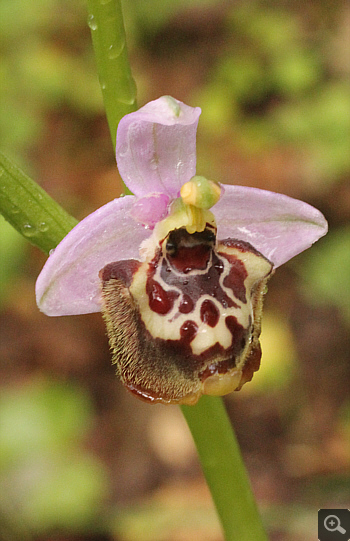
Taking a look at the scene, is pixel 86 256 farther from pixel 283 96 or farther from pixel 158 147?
pixel 283 96

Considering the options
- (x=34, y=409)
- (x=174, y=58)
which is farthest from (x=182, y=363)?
(x=174, y=58)

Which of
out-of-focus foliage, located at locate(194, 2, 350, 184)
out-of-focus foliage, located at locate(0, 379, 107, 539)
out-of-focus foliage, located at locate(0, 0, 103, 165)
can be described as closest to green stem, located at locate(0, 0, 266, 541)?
out-of-focus foliage, located at locate(0, 379, 107, 539)

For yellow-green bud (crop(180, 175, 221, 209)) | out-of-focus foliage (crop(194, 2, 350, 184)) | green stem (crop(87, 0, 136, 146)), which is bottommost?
out-of-focus foliage (crop(194, 2, 350, 184))

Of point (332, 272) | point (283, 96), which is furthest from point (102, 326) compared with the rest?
point (283, 96)

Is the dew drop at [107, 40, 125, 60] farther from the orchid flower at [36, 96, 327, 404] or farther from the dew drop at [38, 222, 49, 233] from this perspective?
the dew drop at [38, 222, 49, 233]

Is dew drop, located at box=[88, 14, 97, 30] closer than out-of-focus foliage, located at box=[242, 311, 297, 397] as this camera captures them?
Yes
